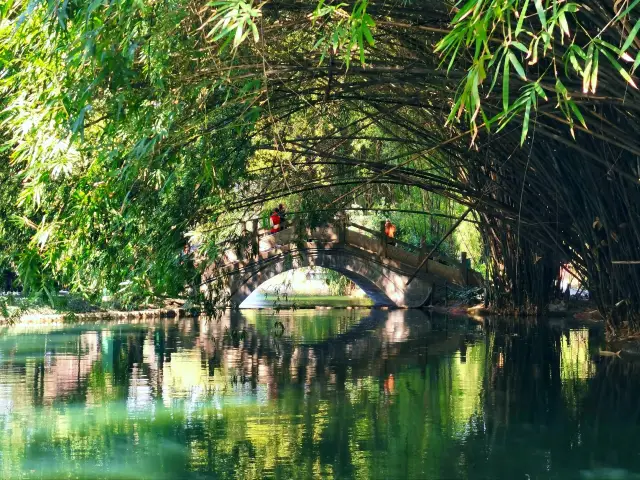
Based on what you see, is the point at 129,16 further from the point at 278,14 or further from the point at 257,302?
the point at 257,302

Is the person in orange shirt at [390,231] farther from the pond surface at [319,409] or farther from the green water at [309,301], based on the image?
the pond surface at [319,409]

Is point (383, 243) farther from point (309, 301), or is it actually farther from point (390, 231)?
point (309, 301)

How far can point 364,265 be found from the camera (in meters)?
23.8

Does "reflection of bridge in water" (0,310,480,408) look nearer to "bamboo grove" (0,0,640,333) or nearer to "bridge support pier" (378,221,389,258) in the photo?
"bamboo grove" (0,0,640,333)

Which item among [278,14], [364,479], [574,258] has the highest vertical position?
[278,14]

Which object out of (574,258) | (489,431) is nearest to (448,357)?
(574,258)

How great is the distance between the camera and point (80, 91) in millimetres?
6684

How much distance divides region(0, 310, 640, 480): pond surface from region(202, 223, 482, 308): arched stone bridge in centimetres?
737

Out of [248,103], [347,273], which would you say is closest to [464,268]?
[347,273]

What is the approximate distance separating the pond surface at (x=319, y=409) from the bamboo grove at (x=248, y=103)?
124 centimetres

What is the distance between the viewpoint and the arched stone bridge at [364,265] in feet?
75.0

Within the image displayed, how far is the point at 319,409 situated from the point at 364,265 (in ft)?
49.7

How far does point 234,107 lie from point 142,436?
9.62ft

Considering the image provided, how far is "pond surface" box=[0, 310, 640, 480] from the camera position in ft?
22.1
